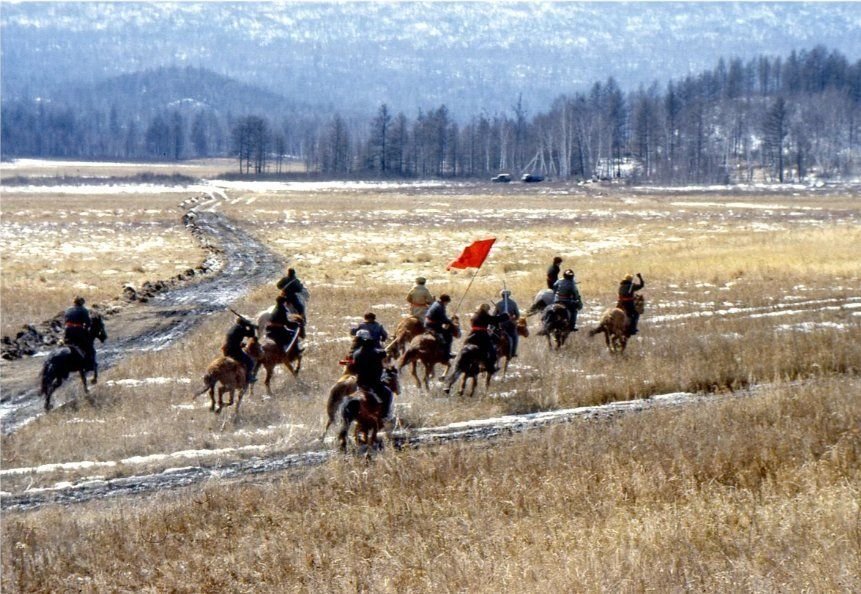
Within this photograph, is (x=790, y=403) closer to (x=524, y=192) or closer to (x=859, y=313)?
(x=859, y=313)

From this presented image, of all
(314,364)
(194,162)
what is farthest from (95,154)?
(314,364)

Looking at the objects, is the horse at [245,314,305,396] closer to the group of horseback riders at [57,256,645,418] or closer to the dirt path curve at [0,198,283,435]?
the group of horseback riders at [57,256,645,418]

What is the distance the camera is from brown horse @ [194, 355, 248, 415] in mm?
15906

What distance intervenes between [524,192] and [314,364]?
8740cm

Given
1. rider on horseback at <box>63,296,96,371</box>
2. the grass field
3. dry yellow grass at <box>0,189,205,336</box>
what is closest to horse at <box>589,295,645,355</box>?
the grass field

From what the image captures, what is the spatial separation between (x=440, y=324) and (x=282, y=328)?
116 inches

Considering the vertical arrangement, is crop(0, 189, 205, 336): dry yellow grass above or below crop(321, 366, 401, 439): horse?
above

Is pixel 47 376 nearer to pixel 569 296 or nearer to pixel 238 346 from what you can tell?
pixel 238 346

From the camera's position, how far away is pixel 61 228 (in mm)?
62312

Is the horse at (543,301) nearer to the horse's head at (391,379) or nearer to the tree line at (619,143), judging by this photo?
the horse's head at (391,379)

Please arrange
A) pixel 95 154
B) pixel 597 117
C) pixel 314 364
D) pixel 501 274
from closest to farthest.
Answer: pixel 314 364 → pixel 501 274 → pixel 597 117 → pixel 95 154

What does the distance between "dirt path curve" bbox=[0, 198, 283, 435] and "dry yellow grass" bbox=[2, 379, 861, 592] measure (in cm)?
617

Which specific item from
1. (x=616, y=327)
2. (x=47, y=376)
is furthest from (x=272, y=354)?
(x=616, y=327)

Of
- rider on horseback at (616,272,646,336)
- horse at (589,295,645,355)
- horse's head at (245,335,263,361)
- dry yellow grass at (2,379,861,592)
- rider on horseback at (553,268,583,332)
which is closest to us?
dry yellow grass at (2,379,861,592)
